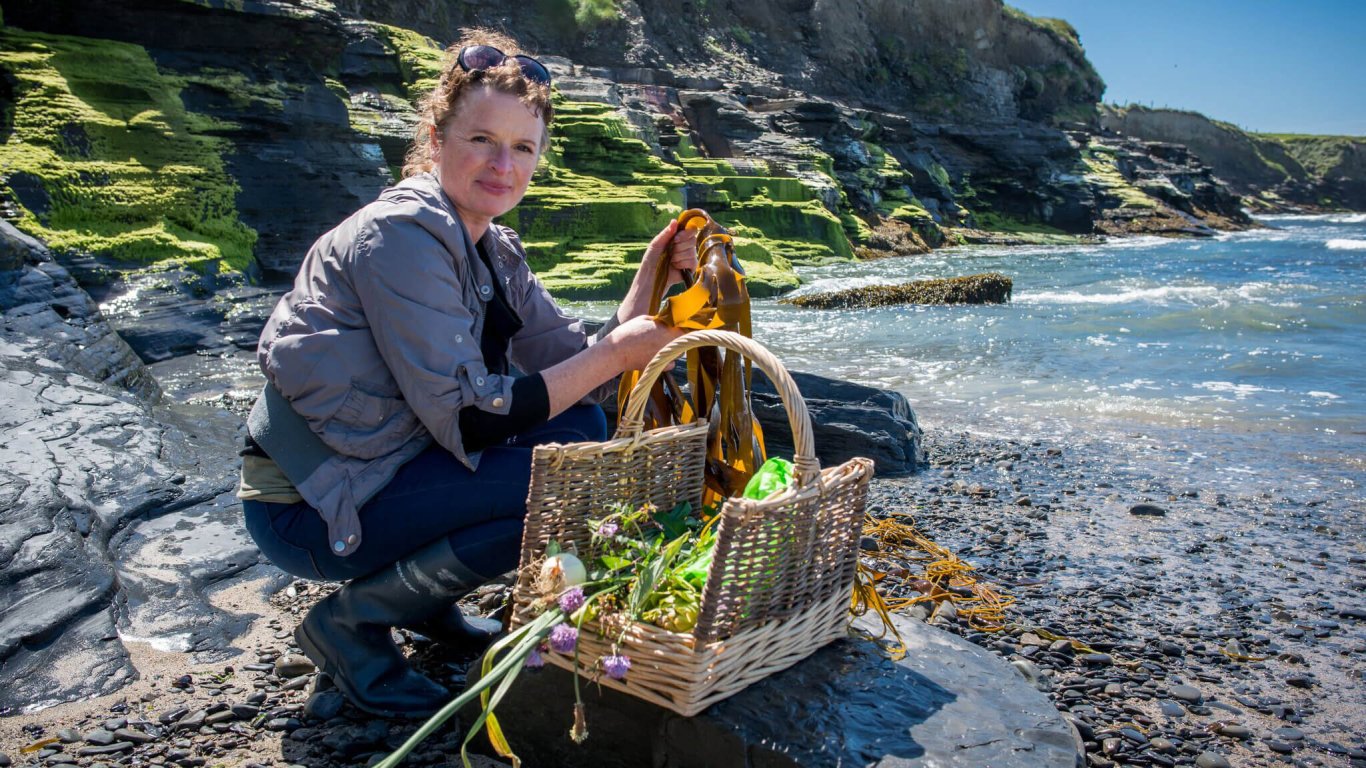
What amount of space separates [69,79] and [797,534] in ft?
48.7

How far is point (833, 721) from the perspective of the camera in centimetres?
221

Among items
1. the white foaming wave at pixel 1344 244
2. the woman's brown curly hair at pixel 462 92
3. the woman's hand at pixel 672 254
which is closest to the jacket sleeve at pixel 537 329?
the woman's hand at pixel 672 254

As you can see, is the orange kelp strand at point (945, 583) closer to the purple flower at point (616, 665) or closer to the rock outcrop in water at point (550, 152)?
the purple flower at point (616, 665)

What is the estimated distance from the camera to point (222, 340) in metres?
9.97

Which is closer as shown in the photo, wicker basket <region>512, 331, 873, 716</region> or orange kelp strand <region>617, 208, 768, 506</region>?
wicker basket <region>512, 331, 873, 716</region>

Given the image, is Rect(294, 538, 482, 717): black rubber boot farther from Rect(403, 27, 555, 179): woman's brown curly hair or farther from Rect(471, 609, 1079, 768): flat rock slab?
Rect(403, 27, 555, 179): woman's brown curly hair

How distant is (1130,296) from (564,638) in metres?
20.4

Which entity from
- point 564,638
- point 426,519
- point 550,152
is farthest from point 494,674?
point 550,152

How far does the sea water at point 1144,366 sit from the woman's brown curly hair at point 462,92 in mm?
5048

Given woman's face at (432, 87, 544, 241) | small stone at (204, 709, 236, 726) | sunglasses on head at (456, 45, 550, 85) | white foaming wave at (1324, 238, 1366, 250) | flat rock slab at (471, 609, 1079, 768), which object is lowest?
small stone at (204, 709, 236, 726)

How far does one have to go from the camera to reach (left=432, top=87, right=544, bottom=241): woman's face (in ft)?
9.12

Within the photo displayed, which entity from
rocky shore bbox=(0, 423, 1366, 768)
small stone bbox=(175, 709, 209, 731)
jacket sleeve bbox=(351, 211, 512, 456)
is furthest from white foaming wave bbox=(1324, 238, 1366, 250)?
small stone bbox=(175, 709, 209, 731)

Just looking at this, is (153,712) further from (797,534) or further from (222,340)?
(222,340)

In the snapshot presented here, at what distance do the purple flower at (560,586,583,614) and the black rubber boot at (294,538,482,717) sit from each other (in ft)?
1.88
